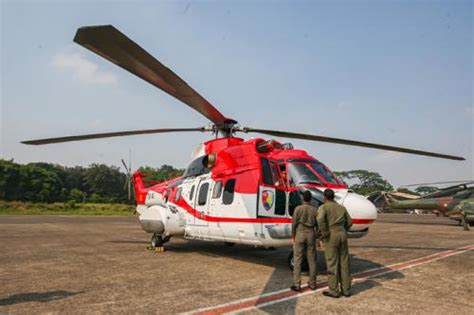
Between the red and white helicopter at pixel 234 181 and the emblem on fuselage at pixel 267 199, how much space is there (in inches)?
0.9

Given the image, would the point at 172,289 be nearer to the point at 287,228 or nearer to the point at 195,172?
the point at 287,228

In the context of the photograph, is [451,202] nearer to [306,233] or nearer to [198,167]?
[198,167]

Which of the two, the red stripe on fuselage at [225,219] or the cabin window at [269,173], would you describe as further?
the cabin window at [269,173]

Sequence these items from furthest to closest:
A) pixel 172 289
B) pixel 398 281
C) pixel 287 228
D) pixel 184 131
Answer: pixel 184 131, pixel 287 228, pixel 398 281, pixel 172 289

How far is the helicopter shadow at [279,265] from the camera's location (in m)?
5.75

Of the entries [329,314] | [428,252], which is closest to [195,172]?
[329,314]

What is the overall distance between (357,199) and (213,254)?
16.3 feet

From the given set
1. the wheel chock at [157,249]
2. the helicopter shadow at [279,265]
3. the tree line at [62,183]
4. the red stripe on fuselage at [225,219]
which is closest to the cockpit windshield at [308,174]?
the red stripe on fuselage at [225,219]

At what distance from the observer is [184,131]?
10039mm

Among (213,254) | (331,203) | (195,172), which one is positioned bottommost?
(213,254)

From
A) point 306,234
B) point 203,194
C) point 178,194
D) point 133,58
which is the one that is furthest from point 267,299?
point 178,194

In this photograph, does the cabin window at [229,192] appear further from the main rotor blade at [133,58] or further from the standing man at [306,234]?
the standing man at [306,234]

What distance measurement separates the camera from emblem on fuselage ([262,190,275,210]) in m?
7.60

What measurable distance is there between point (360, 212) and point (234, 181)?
3059 mm
